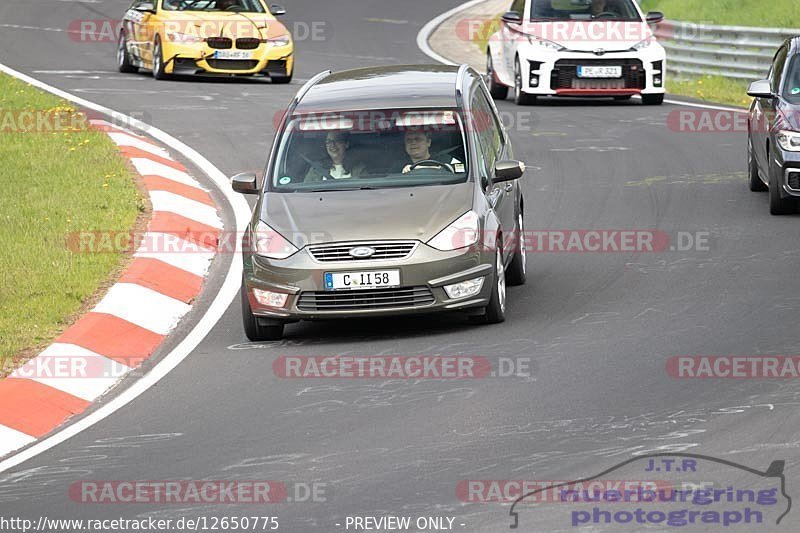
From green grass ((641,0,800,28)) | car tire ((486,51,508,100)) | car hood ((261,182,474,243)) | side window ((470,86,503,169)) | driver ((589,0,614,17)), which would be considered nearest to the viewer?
car hood ((261,182,474,243))

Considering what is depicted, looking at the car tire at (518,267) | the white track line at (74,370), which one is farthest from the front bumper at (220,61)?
the white track line at (74,370)

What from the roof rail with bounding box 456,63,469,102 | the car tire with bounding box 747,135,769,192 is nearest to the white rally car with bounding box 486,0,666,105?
the car tire with bounding box 747,135,769,192

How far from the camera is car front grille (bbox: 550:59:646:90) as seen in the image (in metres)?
23.5

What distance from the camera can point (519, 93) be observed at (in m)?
24.0

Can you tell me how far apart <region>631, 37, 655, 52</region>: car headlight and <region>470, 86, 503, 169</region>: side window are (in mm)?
10580

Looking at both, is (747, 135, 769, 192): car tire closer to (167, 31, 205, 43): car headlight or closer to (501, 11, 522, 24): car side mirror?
(501, 11, 522, 24): car side mirror

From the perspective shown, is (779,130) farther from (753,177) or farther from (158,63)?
(158,63)

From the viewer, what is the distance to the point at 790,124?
49.8 feet

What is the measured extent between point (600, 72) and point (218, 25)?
6061mm

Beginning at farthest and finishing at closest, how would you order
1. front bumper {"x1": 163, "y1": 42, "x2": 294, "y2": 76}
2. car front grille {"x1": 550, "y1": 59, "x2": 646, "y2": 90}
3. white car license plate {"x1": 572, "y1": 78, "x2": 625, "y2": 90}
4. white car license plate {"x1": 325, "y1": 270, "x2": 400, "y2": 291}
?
front bumper {"x1": 163, "y1": 42, "x2": 294, "y2": 76} < white car license plate {"x1": 572, "y1": 78, "x2": 625, "y2": 90} < car front grille {"x1": 550, "y1": 59, "x2": 646, "y2": 90} < white car license plate {"x1": 325, "y1": 270, "x2": 400, "y2": 291}

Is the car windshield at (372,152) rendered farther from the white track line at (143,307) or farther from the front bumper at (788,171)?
the front bumper at (788,171)

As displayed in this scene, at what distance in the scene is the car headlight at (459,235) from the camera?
436 inches

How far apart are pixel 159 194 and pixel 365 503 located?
9.21 m

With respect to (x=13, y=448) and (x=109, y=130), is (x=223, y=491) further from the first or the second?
(x=109, y=130)
